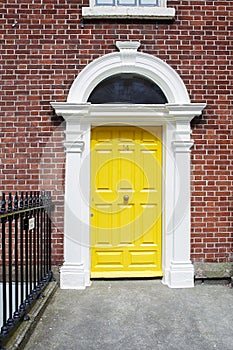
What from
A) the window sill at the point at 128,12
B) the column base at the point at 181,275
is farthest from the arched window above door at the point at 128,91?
the column base at the point at 181,275

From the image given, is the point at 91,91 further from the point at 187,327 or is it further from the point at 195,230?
the point at 187,327

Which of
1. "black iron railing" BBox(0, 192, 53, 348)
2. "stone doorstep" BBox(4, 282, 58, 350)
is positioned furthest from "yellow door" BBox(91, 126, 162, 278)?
"stone doorstep" BBox(4, 282, 58, 350)

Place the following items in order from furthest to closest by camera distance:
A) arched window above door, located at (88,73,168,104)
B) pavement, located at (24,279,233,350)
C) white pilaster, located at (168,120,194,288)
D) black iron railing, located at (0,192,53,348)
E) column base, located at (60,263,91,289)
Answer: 1. arched window above door, located at (88,73,168,104)
2. white pilaster, located at (168,120,194,288)
3. column base, located at (60,263,91,289)
4. pavement, located at (24,279,233,350)
5. black iron railing, located at (0,192,53,348)

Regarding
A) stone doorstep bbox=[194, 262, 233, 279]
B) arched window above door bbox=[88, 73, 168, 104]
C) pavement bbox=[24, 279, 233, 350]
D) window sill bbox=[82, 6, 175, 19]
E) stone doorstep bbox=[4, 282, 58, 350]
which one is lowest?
pavement bbox=[24, 279, 233, 350]

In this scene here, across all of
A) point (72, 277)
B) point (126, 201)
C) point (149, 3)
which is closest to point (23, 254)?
point (72, 277)

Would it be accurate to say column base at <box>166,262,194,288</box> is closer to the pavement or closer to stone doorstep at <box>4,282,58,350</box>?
the pavement

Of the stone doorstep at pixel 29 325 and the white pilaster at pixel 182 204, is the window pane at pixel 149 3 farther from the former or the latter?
the stone doorstep at pixel 29 325

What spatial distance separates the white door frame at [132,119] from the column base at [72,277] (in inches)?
0.5

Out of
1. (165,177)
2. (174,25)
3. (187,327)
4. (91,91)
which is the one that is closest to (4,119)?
(91,91)

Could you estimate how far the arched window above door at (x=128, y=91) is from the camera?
499 cm

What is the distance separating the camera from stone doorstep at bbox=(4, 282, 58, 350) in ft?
9.73

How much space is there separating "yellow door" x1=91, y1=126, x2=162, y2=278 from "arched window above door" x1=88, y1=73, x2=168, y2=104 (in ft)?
1.36

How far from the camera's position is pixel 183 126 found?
4.91 metres

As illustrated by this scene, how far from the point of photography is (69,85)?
16.2ft
